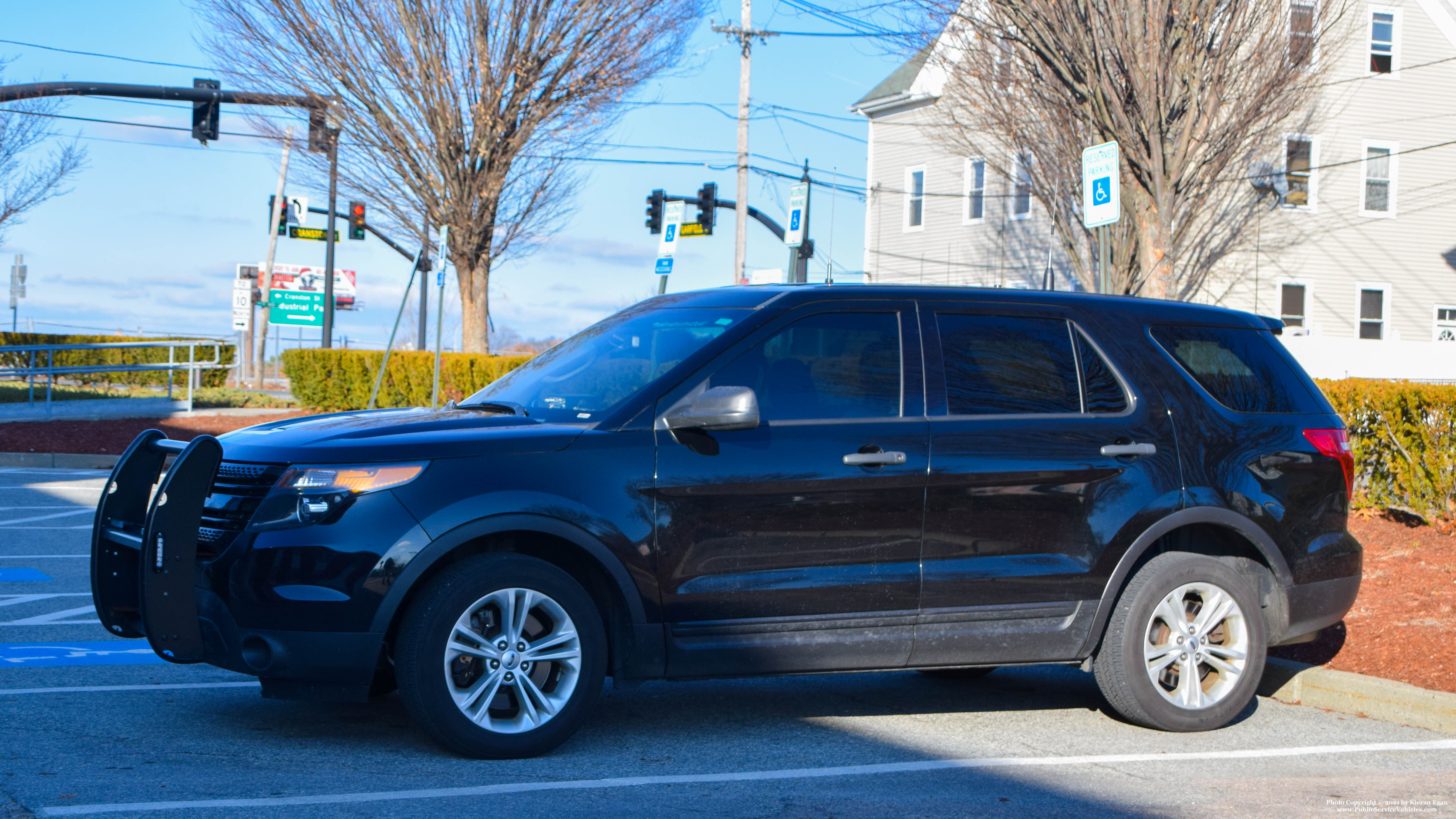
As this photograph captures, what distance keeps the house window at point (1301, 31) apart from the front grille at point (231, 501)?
1473 cm

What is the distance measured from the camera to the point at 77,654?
7.00m

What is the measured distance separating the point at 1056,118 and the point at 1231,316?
13.6 meters

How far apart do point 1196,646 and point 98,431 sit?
18.4m

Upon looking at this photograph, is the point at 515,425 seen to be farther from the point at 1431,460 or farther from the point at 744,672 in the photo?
the point at 1431,460

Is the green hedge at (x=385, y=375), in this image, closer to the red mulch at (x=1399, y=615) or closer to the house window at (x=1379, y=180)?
the red mulch at (x=1399, y=615)

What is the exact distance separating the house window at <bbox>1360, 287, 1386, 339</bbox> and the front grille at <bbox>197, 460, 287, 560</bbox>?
2862 centimetres

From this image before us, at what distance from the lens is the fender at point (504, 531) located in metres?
4.90

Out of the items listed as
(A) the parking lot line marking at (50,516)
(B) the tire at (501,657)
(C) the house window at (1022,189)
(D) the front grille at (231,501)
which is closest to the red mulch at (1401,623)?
(B) the tire at (501,657)

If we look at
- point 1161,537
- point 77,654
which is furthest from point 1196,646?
point 77,654

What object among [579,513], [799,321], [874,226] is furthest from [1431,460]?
[874,226]

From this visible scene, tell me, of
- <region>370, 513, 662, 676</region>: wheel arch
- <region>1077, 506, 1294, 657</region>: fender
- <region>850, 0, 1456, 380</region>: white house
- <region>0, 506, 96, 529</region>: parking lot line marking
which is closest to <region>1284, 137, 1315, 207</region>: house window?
<region>850, 0, 1456, 380</region>: white house

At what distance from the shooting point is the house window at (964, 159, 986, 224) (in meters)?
32.5

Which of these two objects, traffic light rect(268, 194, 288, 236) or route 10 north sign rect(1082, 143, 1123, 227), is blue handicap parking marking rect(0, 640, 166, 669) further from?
traffic light rect(268, 194, 288, 236)

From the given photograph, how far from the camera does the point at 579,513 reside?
5094 mm
